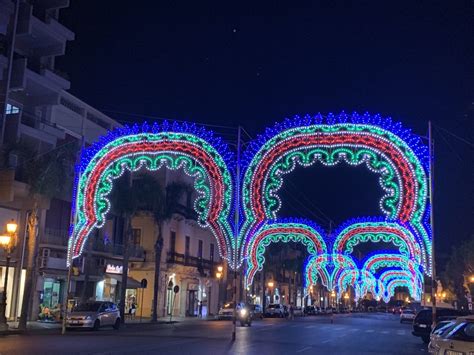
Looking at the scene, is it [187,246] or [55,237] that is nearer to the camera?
[55,237]

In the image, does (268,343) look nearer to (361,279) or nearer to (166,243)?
(166,243)

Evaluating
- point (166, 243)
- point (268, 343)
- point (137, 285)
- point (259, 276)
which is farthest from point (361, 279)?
point (268, 343)

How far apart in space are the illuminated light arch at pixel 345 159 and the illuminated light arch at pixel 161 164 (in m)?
0.94

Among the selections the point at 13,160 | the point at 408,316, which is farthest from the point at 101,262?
the point at 408,316

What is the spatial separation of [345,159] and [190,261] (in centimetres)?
3570

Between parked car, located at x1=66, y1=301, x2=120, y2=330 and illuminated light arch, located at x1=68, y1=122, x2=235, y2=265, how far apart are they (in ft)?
11.8

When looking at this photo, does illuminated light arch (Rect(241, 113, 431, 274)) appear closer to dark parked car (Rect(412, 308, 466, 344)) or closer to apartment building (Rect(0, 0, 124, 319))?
dark parked car (Rect(412, 308, 466, 344))

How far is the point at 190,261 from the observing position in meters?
58.0

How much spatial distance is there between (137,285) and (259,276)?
37.3 meters

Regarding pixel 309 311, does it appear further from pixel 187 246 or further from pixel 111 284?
pixel 111 284

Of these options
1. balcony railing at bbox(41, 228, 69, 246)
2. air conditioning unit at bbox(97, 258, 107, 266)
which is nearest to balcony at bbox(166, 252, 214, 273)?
air conditioning unit at bbox(97, 258, 107, 266)

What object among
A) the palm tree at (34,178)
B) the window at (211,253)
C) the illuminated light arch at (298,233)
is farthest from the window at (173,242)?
the palm tree at (34,178)

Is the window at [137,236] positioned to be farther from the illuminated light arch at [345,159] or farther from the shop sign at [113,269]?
the illuminated light arch at [345,159]

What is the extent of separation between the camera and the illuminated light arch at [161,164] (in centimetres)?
2659
